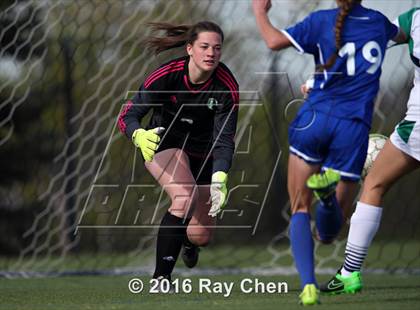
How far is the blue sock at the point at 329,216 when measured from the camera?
4.64 meters

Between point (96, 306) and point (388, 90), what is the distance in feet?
14.2

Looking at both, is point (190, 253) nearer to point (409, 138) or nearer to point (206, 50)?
point (206, 50)

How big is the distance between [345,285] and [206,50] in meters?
1.60

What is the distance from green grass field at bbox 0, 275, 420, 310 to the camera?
189 inches

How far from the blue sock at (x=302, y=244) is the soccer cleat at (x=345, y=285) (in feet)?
1.77

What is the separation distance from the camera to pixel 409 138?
16.4 feet

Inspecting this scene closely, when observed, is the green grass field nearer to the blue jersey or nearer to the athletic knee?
the athletic knee

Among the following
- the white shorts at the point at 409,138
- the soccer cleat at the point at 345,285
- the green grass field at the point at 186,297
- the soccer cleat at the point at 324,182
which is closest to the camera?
the soccer cleat at the point at 324,182

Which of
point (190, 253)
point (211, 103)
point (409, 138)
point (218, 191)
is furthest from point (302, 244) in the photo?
point (190, 253)

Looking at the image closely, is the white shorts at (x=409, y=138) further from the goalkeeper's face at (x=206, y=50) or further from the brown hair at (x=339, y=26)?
the goalkeeper's face at (x=206, y=50)

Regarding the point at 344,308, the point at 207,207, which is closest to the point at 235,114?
the point at 207,207

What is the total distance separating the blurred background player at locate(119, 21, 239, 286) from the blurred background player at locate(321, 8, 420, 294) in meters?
0.95

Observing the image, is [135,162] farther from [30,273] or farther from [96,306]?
[96,306]

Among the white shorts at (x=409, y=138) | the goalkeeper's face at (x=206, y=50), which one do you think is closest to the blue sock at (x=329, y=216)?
the white shorts at (x=409, y=138)
